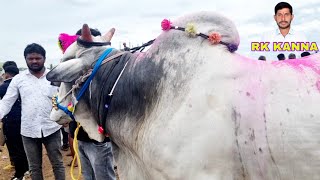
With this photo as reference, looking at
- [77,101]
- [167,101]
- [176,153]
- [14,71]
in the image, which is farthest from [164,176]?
[14,71]

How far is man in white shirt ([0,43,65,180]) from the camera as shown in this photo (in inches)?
191

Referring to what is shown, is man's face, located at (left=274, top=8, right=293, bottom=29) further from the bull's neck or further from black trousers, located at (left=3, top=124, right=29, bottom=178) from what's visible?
black trousers, located at (left=3, top=124, right=29, bottom=178)

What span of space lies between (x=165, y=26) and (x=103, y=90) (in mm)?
704

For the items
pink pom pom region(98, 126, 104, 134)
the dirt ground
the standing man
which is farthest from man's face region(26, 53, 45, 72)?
the dirt ground

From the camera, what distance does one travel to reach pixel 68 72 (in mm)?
2896

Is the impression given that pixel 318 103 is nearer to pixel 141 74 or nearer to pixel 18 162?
pixel 141 74

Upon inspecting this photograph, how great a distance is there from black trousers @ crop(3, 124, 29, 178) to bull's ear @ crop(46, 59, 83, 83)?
12.8ft

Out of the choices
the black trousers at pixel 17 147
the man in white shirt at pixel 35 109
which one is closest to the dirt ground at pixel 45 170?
the black trousers at pixel 17 147

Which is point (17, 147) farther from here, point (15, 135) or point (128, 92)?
point (128, 92)

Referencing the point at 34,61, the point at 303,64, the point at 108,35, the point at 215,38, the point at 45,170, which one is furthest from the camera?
the point at 45,170

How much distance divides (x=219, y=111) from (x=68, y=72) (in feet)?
4.37

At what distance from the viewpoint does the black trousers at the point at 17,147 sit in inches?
253

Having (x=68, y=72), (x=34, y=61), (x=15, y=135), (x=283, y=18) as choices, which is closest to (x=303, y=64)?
(x=68, y=72)

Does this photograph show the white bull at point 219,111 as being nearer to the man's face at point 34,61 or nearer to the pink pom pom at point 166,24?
the pink pom pom at point 166,24
